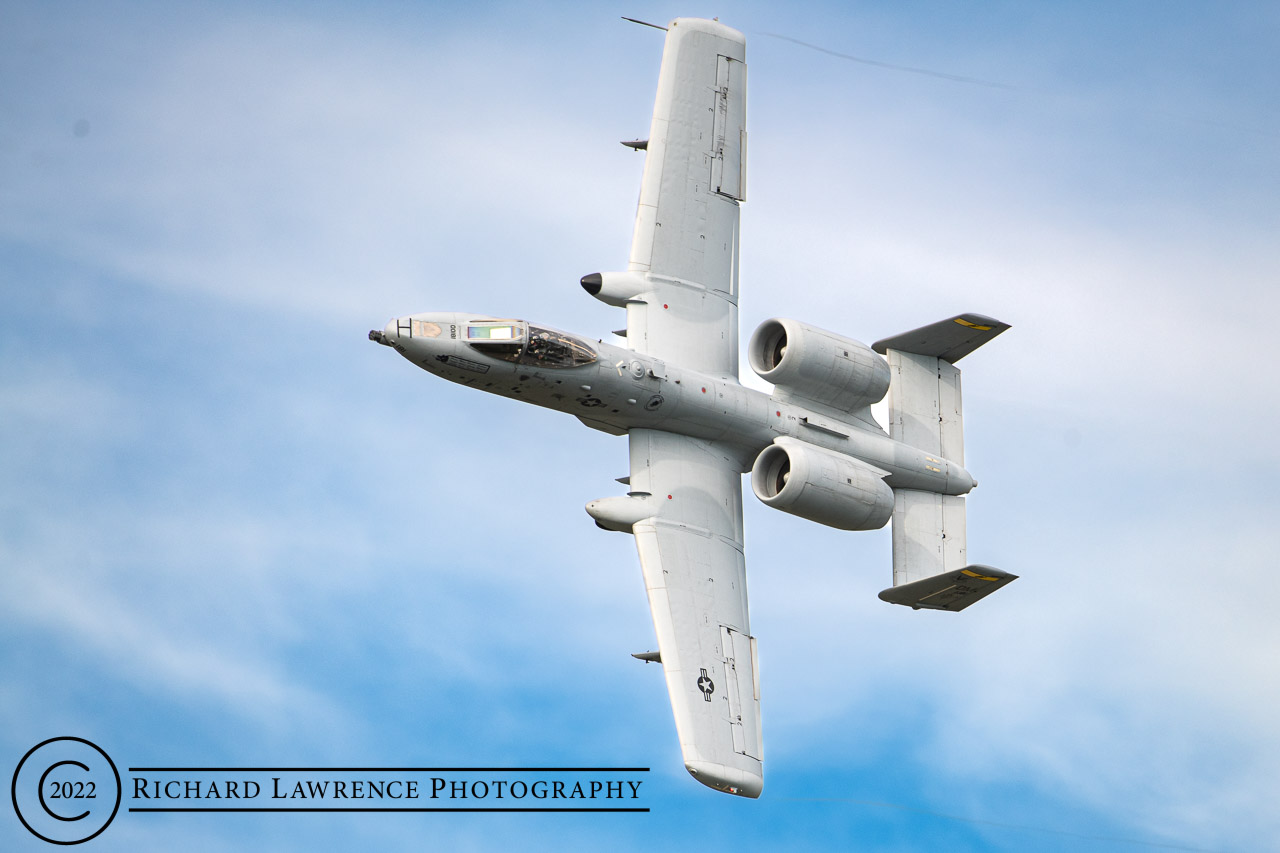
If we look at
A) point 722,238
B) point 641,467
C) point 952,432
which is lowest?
point 641,467

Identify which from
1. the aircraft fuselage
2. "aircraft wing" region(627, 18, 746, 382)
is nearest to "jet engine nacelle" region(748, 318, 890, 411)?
the aircraft fuselage

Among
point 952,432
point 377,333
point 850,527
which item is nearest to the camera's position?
point 377,333

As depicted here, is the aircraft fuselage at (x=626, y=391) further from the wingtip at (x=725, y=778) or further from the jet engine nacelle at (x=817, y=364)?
the wingtip at (x=725, y=778)

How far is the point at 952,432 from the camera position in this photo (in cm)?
4456

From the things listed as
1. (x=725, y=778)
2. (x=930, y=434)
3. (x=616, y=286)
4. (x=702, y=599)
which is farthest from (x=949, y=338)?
(x=725, y=778)

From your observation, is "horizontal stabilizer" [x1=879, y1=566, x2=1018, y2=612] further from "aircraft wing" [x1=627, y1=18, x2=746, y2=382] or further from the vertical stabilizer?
"aircraft wing" [x1=627, y1=18, x2=746, y2=382]

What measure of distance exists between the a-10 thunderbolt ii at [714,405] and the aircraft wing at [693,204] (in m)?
0.04

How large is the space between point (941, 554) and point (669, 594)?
283 inches

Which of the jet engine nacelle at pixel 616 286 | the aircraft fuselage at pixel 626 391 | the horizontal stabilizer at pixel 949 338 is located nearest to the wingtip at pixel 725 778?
the aircraft fuselage at pixel 626 391

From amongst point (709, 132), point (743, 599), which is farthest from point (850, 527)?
point (709, 132)

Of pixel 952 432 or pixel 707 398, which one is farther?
pixel 952 432

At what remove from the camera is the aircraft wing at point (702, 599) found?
3794cm

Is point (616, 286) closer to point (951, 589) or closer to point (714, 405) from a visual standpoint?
point (714, 405)

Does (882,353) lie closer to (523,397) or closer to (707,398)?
(707,398)
